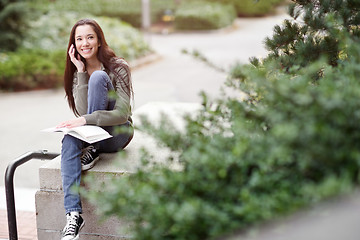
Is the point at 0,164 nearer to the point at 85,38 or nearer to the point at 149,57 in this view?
the point at 85,38

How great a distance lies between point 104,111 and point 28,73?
722 cm

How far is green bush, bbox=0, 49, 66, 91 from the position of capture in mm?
9525

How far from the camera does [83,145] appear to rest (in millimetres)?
3111

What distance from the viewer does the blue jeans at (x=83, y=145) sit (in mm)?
2871

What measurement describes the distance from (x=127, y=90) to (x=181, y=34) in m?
17.6

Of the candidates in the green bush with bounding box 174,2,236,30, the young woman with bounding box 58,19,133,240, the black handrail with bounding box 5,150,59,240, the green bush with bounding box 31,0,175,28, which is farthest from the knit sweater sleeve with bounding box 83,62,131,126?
the green bush with bounding box 31,0,175,28

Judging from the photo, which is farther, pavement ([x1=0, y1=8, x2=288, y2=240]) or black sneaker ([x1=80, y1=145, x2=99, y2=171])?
pavement ([x1=0, y1=8, x2=288, y2=240])

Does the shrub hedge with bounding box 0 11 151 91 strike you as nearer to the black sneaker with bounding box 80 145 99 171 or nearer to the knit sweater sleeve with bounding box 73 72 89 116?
the knit sweater sleeve with bounding box 73 72 89 116

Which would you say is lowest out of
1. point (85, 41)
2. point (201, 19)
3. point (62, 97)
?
point (62, 97)

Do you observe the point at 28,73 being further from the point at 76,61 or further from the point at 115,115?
the point at 115,115

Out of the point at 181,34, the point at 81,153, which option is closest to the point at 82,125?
the point at 81,153

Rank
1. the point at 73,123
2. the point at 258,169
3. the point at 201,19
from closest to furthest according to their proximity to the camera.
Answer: the point at 258,169, the point at 73,123, the point at 201,19

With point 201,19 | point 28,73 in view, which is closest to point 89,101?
point 28,73

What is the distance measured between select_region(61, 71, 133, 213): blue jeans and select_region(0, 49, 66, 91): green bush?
6904mm
